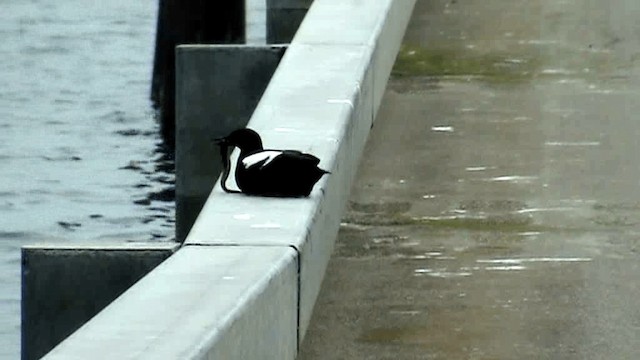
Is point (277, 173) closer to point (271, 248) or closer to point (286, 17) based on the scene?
point (271, 248)

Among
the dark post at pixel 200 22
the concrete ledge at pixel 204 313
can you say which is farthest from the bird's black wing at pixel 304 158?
the dark post at pixel 200 22

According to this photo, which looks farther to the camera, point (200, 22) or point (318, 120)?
point (200, 22)

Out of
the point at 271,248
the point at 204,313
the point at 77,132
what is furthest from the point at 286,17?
the point at 204,313

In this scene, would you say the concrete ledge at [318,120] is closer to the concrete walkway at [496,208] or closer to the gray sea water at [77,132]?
the concrete walkway at [496,208]

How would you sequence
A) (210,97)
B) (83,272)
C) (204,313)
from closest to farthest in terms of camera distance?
(204,313), (83,272), (210,97)

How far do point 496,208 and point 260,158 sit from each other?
212 cm

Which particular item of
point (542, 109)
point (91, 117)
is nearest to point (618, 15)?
point (542, 109)

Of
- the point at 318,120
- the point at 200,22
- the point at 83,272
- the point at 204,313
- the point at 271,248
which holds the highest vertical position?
the point at 204,313

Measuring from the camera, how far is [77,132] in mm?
24734

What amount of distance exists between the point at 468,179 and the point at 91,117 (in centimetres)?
1693

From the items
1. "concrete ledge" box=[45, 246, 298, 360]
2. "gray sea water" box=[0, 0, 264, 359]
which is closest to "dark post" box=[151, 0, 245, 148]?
"gray sea water" box=[0, 0, 264, 359]

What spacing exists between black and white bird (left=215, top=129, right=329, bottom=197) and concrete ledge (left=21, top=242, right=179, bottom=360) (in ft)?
1.75

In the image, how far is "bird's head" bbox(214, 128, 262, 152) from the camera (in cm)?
732

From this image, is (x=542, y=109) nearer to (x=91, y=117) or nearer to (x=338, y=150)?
(x=338, y=150)
